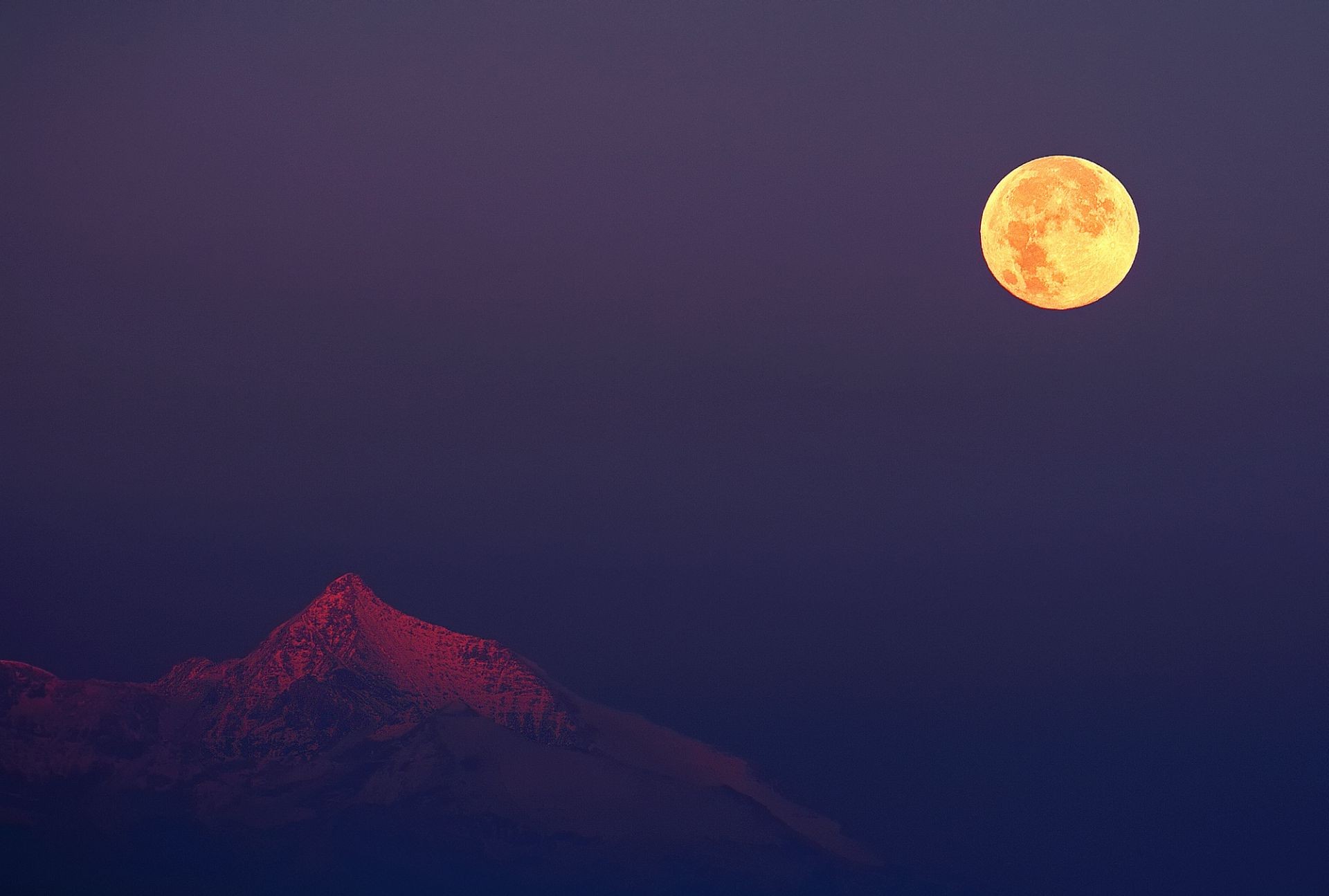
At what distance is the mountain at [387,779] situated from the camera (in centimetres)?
6675

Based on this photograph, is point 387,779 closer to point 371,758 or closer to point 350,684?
point 371,758

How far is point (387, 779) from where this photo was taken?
74.9 meters

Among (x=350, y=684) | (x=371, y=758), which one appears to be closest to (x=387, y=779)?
(x=371, y=758)

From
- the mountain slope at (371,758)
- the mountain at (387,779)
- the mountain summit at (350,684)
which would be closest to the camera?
the mountain at (387,779)

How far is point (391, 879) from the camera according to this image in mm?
63688

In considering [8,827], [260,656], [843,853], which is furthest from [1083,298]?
[260,656]

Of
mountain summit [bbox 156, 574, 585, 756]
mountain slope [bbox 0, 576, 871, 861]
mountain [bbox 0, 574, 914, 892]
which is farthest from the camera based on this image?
mountain summit [bbox 156, 574, 585, 756]

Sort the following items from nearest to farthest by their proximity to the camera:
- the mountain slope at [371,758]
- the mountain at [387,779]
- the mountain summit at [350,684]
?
the mountain at [387,779]
the mountain slope at [371,758]
the mountain summit at [350,684]

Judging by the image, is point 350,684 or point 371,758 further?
point 350,684

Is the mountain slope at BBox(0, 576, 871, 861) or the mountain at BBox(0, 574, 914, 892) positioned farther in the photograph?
the mountain slope at BBox(0, 576, 871, 861)

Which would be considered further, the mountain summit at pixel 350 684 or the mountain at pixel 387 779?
the mountain summit at pixel 350 684

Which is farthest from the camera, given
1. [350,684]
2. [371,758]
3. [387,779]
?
[350,684]

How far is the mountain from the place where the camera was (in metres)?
66.8

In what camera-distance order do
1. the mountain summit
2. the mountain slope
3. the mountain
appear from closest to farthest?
the mountain → the mountain slope → the mountain summit
